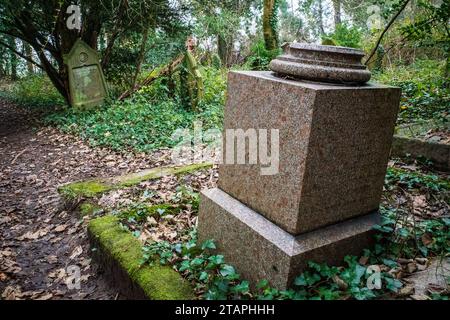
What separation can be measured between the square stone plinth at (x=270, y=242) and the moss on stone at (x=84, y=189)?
7.00 feet

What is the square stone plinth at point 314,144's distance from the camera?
2141 mm

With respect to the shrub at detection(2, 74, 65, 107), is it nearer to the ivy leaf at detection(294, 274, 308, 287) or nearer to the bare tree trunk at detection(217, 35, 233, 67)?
the bare tree trunk at detection(217, 35, 233, 67)

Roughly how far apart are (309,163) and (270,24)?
10.6m

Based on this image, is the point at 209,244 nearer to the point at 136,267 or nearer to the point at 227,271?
the point at 227,271

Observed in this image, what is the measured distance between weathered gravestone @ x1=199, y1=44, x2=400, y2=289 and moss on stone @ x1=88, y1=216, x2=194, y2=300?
457mm

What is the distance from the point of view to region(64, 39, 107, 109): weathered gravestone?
905 centimetres

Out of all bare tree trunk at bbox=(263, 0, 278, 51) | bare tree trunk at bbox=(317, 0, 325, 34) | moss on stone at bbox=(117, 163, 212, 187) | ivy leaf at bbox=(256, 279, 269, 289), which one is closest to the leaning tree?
bare tree trunk at bbox=(263, 0, 278, 51)

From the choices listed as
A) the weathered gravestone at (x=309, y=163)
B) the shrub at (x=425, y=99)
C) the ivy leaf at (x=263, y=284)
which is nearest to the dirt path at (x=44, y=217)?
the ivy leaf at (x=263, y=284)

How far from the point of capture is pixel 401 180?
351 centimetres

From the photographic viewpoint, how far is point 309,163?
7.09 ft

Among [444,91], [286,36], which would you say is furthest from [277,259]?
[286,36]

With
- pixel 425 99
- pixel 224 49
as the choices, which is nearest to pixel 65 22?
pixel 425 99

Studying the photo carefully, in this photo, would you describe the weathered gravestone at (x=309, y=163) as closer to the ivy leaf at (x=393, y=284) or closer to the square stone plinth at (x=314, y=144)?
the square stone plinth at (x=314, y=144)
